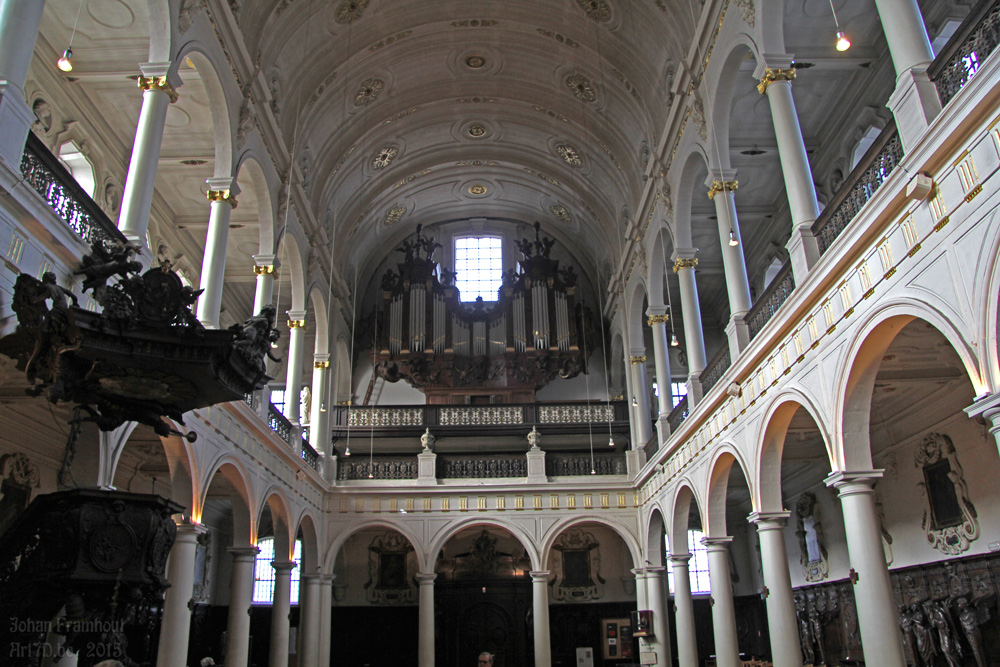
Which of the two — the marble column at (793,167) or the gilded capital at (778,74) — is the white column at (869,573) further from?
the gilded capital at (778,74)

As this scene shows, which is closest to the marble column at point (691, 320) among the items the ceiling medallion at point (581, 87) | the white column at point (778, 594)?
the white column at point (778, 594)

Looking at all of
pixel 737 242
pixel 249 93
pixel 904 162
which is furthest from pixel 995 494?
pixel 249 93

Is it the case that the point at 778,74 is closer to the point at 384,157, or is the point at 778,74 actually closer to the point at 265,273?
the point at 265,273

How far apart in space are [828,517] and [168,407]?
14602mm

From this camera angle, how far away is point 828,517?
17.3 meters

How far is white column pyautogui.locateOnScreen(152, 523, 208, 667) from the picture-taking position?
1087 centimetres

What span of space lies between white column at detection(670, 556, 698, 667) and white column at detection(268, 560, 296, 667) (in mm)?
8245

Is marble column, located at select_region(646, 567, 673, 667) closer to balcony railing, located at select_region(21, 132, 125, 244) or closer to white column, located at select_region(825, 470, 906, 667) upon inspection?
white column, located at select_region(825, 470, 906, 667)

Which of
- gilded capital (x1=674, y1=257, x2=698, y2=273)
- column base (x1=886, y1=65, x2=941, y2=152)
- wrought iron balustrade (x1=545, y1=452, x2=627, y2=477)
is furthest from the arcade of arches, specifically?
gilded capital (x1=674, y1=257, x2=698, y2=273)

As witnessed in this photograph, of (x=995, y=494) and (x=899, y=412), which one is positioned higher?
(x=899, y=412)

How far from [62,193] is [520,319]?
17.3 metres

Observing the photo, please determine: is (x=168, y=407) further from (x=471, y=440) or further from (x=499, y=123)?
(x=499, y=123)

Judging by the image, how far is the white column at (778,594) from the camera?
1057 cm

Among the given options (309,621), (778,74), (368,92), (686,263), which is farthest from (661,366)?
(309,621)
